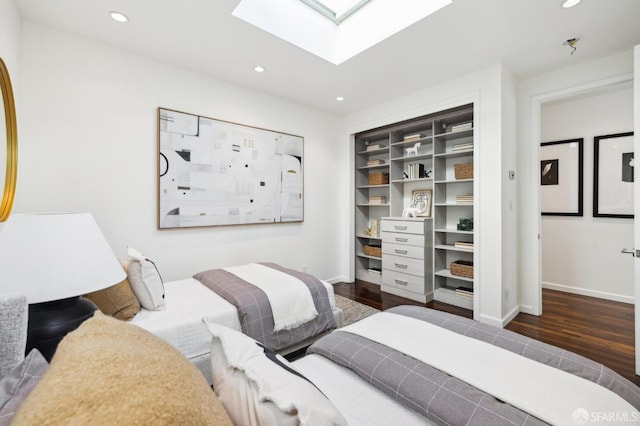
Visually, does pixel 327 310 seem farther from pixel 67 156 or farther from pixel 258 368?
pixel 67 156

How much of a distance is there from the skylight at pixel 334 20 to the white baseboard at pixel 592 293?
12.9 ft

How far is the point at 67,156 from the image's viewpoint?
2301 mm

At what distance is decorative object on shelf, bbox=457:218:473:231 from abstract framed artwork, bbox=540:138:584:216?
5.11 ft

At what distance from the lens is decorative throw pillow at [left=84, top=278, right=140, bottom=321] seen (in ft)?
5.49

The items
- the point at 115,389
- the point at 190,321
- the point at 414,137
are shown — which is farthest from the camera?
the point at 414,137

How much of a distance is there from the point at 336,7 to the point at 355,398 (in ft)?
9.92

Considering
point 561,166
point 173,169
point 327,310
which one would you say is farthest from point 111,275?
point 561,166

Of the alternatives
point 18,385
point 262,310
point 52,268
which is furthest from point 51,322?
point 262,310

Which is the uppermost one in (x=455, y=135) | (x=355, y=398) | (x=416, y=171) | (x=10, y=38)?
(x=10, y=38)

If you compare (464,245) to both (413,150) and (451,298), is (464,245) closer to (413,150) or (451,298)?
(451,298)

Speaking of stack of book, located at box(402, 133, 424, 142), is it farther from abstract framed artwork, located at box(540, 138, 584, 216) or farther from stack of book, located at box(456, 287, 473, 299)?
stack of book, located at box(456, 287, 473, 299)

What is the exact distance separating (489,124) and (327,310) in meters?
2.40

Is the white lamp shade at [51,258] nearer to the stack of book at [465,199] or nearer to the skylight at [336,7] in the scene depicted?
the skylight at [336,7]

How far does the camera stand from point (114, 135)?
2506 mm
